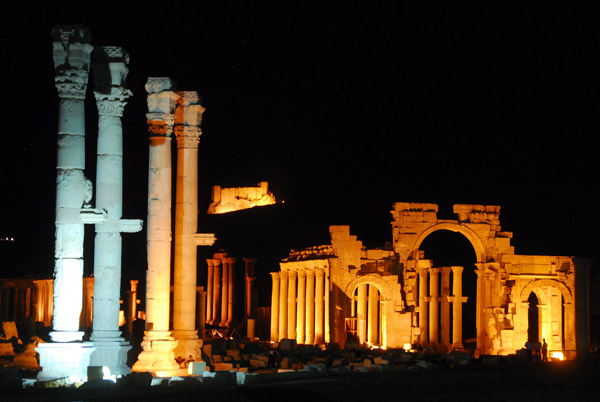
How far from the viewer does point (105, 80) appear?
29.9m

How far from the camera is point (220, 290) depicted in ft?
213

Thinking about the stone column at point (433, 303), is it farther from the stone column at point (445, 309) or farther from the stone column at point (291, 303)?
the stone column at point (291, 303)

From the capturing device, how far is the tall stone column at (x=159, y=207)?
31.7 m

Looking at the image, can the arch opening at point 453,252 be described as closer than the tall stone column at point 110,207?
No

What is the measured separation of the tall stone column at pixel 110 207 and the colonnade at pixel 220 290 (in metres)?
31.9

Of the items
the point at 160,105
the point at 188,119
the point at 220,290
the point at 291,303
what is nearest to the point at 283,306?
the point at 291,303

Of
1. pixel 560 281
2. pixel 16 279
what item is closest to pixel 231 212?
pixel 16 279

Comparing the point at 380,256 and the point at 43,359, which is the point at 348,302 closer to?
the point at 380,256

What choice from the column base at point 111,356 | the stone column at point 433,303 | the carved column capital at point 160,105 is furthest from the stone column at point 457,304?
the column base at point 111,356

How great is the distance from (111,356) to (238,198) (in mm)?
47069

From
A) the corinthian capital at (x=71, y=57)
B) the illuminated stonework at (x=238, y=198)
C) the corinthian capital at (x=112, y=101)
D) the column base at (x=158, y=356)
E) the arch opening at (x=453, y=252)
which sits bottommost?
the column base at (x=158, y=356)

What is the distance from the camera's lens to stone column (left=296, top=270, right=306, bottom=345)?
53312 millimetres

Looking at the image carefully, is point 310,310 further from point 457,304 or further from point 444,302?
point 457,304

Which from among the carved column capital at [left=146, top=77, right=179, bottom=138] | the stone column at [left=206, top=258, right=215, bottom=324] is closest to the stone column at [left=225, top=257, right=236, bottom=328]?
the stone column at [left=206, top=258, right=215, bottom=324]
